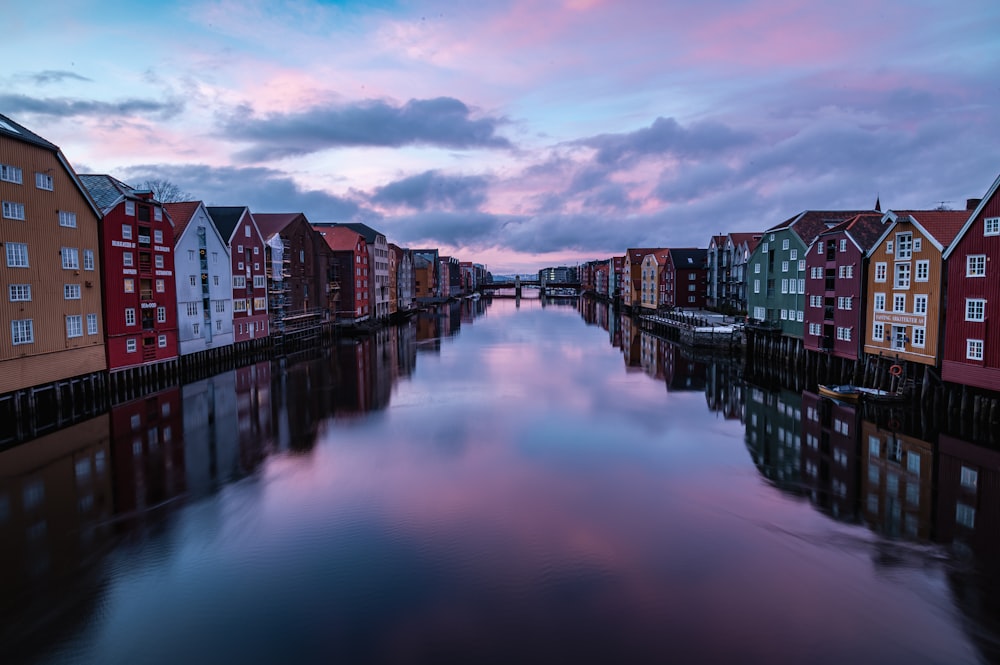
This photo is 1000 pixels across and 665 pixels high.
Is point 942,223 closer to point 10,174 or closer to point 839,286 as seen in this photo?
point 839,286

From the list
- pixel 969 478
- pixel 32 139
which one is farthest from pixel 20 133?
pixel 969 478

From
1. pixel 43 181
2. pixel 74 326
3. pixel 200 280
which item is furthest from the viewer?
pixel 200 280

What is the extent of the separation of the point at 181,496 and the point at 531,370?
86.4 feet

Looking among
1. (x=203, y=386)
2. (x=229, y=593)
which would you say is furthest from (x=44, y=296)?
(x=229, y=593)

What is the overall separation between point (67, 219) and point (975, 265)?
4104cm

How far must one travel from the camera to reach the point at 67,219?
89.8 feet

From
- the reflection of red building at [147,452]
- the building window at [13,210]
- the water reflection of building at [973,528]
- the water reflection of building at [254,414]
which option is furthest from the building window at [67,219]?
the water reflection of building at [973,528]

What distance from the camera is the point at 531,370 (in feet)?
132

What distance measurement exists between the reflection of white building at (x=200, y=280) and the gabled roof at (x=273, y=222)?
1060 cm

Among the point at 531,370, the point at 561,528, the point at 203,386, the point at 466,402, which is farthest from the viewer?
the point at 531,370

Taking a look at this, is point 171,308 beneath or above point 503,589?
above

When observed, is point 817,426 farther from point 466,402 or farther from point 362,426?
point 362,426

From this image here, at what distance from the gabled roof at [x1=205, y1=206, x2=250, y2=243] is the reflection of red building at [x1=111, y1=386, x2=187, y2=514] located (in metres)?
18.0

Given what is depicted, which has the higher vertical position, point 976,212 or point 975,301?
point 976,212
